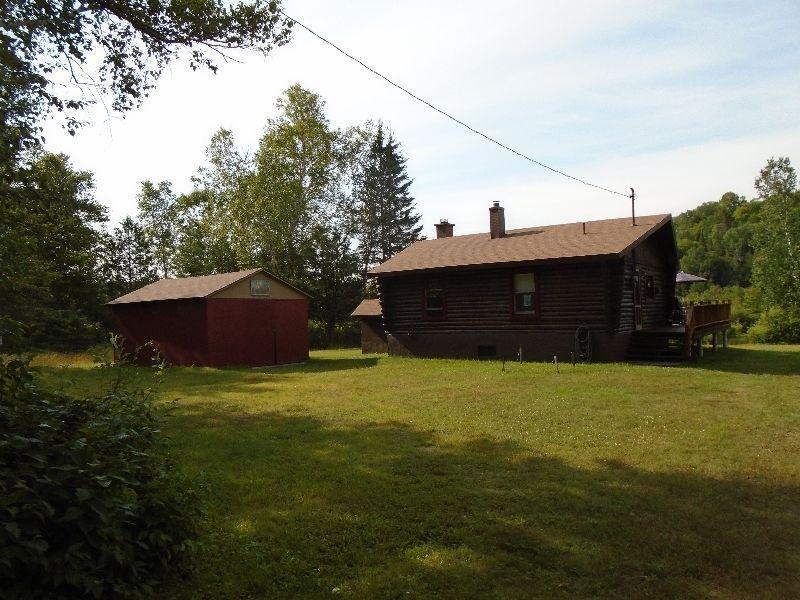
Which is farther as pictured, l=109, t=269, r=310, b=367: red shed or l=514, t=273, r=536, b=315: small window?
l=109, t=269, r=310, b=367: red shed

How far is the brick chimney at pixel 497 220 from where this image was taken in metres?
25.1

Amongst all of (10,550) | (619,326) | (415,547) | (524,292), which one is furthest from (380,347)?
(10,550)

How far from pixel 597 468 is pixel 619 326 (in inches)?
529

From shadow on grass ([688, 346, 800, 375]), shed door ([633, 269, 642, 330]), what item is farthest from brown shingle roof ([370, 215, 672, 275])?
shadow on grass ([688, 346, 800, 375])

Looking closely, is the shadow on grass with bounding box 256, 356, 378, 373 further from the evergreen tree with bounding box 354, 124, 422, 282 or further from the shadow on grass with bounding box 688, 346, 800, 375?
the evergreen tree with bounding box 354, 124, 422, 282

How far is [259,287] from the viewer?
22719 millimetres

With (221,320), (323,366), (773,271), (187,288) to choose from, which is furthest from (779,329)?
(187,288)

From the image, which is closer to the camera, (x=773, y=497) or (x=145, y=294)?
(x=773, y=497)

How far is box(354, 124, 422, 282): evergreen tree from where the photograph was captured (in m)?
50.5

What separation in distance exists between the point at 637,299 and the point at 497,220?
7.14m

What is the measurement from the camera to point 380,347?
28.3m

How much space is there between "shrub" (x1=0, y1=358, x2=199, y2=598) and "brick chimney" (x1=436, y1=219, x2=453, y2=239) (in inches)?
1053

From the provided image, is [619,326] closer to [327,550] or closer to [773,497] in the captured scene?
[773,497]

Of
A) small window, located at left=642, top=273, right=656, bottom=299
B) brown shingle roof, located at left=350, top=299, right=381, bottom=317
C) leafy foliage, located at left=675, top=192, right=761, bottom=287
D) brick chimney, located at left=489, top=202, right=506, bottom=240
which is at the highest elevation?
leafy foliage, located at left=675, top=192, right=761, bottom=287
